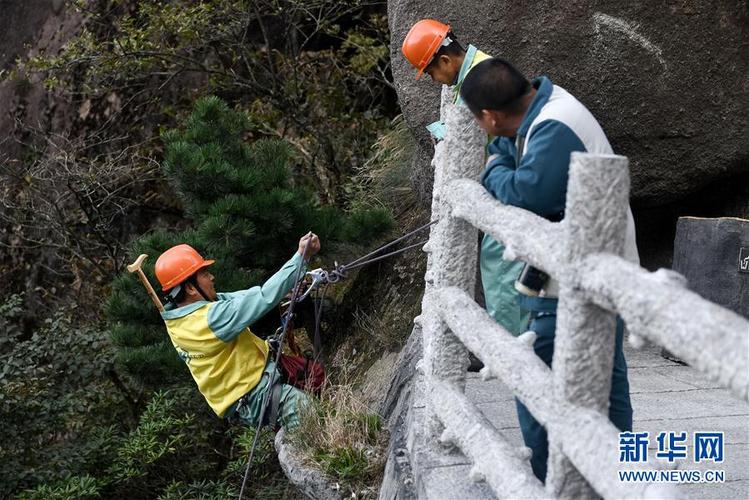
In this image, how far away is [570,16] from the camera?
5.61m

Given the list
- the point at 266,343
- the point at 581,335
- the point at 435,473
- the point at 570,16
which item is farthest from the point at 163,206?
the point at 581,335

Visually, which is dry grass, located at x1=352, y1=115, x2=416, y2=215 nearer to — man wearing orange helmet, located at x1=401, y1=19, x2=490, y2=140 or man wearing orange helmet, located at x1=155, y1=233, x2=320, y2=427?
man wearing orange helmet, located at x1=155, y1=233, x2=320, y2=427

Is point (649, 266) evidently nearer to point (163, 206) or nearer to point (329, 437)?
point (329, 437)

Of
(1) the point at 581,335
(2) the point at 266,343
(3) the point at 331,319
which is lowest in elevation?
(3) the point at 331,319

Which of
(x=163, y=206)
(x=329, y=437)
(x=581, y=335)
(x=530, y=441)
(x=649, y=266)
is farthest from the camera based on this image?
(x=163, y=206)

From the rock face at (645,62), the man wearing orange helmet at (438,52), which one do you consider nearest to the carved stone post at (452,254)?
the man wearing orange helmet at (438,52)

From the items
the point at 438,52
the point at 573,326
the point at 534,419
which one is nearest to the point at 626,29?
the point at 438,52

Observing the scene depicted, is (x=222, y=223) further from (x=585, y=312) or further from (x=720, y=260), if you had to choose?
(x=585, y=312)

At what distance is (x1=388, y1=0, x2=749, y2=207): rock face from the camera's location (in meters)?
5.62

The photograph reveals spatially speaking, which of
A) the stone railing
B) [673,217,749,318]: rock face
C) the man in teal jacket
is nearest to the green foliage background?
[673,217,749,318]: rock face

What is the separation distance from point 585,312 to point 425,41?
2.40 metres

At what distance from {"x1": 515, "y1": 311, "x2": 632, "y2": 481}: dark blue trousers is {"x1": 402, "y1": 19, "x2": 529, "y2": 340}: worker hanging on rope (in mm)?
908

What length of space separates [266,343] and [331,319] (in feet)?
6.52

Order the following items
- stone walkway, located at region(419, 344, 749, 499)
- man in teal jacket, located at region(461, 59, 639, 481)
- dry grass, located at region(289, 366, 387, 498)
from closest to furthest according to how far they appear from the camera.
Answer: man in teal jacket, located at region(461, 59, 639, 481)
stone walkway, located at region(419, 344, 749, 499)
dry grass, located at region(289, 366, 387, 498)
